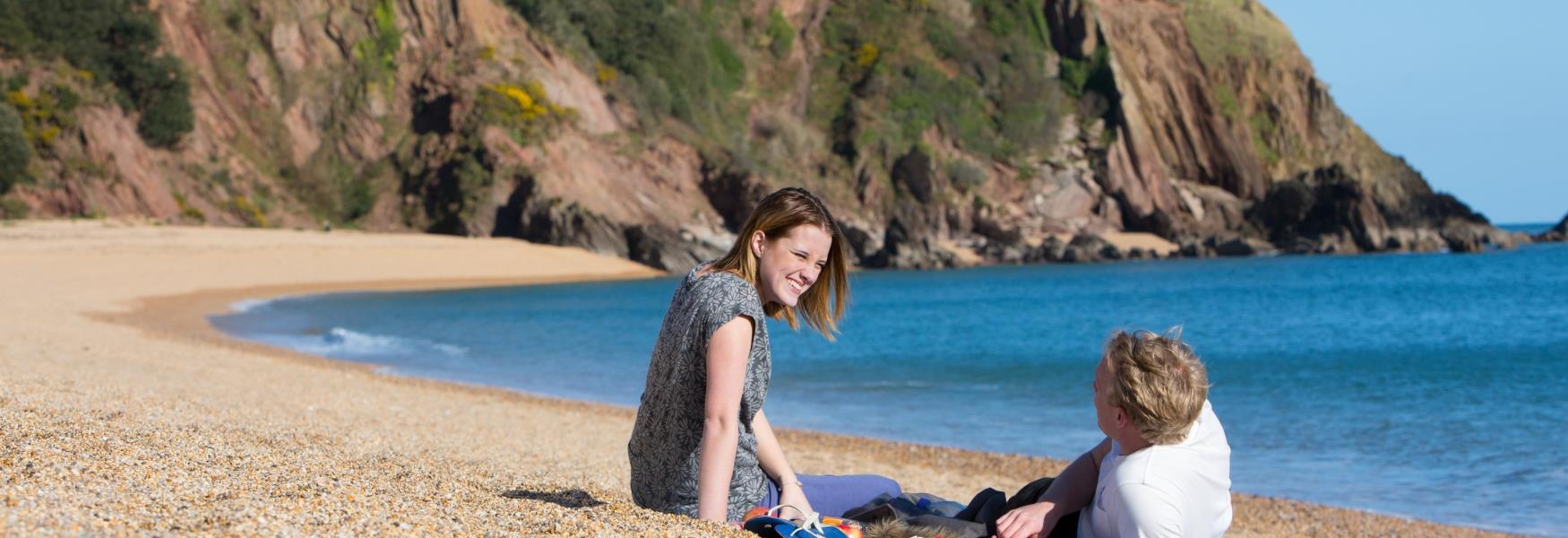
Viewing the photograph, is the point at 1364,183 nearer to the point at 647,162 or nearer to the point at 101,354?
the point at 647,162

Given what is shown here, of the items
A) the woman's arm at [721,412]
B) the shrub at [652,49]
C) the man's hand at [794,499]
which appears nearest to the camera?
the woman's arm at [721,412]

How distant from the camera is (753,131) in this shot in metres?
69.6

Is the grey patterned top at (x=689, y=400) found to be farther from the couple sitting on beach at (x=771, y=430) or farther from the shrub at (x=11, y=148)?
the shrub at (x=11, y=148)

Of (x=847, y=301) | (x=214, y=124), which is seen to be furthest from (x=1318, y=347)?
(x=214, y=124)

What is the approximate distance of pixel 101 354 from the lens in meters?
13.1

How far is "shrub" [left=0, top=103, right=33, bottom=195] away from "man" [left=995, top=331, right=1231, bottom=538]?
4447 cm

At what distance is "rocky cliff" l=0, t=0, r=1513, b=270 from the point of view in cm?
5078

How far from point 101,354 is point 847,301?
1149 cm

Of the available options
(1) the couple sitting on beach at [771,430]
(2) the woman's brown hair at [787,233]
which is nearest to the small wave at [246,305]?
(1) the couple sitting on beach at [771,430]

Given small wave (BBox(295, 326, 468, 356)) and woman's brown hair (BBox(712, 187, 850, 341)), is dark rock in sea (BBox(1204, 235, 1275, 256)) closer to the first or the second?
small wave (BBox(295, 326, 468, 356))

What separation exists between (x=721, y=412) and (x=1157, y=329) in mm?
25450

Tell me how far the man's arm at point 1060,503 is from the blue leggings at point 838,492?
2.15 feet

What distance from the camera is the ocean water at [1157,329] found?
1001 cm

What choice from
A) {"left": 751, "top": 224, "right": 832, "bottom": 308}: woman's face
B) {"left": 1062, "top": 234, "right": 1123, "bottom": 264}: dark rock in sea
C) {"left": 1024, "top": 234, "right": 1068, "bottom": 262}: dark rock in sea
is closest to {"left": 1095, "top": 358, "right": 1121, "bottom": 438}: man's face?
{"left": 751, "top": 224, "right": 832, "bottom": 308}: woman's face
